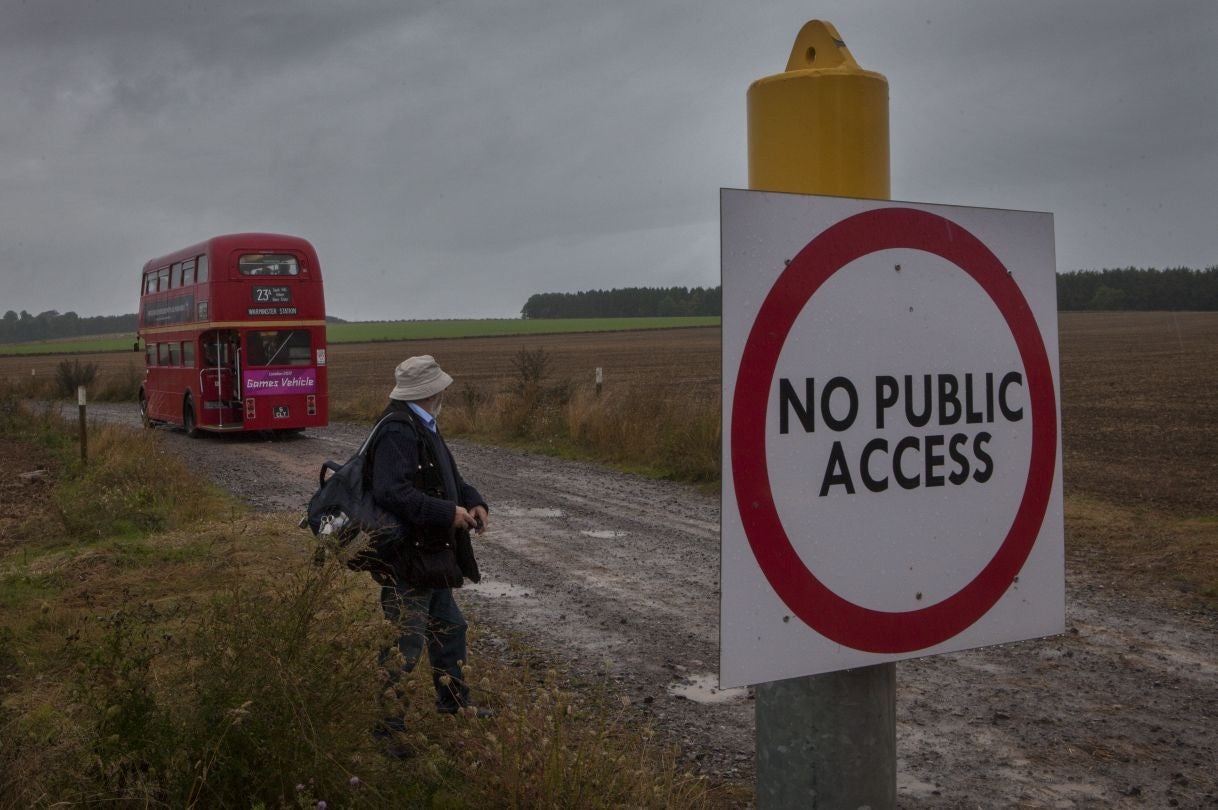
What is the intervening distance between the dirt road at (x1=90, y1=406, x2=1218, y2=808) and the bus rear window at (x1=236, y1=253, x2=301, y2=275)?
13.0 meters

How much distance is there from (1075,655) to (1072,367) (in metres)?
37.3

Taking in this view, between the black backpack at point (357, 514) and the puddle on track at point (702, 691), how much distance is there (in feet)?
5.53

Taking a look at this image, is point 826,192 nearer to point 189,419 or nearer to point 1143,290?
point 189,419

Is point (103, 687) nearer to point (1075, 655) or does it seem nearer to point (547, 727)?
point (547, 727)

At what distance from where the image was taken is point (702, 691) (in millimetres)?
5578

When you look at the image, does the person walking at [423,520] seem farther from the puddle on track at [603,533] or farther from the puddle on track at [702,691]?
the puddle on track at [603,533]

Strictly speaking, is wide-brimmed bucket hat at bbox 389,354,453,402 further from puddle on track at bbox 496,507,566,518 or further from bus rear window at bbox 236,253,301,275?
bus rear window at bbox 236,253,301,275

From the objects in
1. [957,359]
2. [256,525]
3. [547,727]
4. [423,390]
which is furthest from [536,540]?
[957,359]

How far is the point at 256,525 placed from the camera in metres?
9.18

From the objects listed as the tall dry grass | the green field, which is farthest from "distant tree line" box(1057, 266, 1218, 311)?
the tall dry grass

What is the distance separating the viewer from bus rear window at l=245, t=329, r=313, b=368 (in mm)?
21422

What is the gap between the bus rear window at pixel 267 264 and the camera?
21250 millimetres

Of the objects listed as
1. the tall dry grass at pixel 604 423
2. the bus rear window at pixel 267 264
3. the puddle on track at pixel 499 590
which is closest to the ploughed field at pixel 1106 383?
the tall dry grass at pixel 604 423

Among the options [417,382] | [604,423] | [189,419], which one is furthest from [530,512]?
[189,419]
